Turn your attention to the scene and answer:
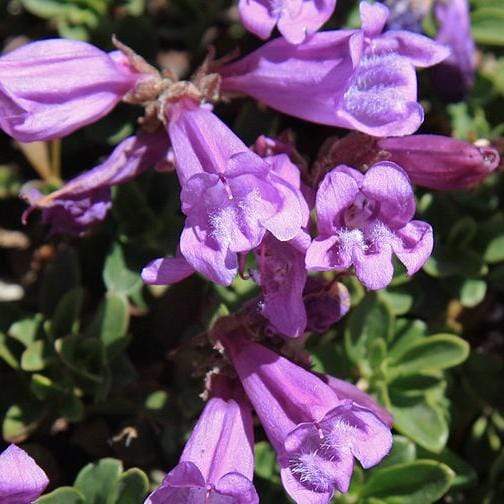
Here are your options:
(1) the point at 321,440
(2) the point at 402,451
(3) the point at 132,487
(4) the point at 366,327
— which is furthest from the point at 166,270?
(2) the point at 402,451

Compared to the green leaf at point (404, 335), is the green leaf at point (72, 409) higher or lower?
higher

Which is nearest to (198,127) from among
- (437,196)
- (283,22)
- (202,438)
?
(283,22)

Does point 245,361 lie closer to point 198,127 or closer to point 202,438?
point 202,438

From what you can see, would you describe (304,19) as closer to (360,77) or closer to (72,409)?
(360,77)

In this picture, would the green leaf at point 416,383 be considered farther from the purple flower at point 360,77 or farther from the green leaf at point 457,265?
the purple flower at point 360,77

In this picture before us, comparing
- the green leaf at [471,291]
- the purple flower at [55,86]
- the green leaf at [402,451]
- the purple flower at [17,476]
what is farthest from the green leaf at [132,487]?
the green leaf at [471,291]

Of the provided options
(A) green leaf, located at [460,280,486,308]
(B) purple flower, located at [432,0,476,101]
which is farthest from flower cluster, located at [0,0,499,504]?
(B) purple flower, located at [432,0,476,101]
